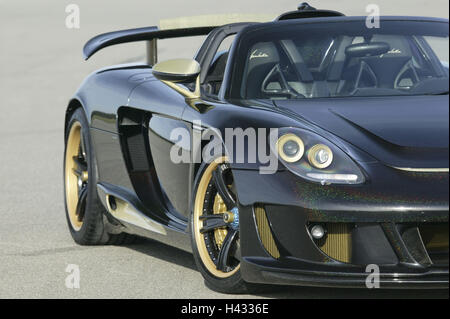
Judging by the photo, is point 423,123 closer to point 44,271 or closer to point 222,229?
point 222,229

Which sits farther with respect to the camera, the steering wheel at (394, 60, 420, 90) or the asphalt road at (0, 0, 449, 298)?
the steering wheel at (394, 60, 420, 90)

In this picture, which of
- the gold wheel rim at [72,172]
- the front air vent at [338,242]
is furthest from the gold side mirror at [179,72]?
the gold wheel rim at [72,172]

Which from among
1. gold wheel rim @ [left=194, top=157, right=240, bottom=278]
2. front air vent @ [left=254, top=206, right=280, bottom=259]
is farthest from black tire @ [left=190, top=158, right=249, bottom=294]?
front air vent @ [left=254, top=206, right=280, bottom=259]

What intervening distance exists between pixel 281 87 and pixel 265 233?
135cm

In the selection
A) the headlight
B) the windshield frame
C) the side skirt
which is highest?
the windshield frame

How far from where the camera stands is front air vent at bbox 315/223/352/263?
503 cm

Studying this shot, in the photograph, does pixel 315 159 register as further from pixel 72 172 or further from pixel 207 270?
pixel 72 172

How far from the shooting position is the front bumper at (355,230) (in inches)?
192

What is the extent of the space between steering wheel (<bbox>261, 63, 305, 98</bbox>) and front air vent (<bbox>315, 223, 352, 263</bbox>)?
129 cm

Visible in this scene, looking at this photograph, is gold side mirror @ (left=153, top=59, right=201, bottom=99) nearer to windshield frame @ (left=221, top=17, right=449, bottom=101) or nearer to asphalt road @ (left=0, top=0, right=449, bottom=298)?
windshield frame @ (left=221, top=17, right=449, bottom=101)

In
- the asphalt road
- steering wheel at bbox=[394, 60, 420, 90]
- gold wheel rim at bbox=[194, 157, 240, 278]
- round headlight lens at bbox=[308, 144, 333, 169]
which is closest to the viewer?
round headlight lens at bbox=[308, 144, 333, 169]

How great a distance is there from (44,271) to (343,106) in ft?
6.59

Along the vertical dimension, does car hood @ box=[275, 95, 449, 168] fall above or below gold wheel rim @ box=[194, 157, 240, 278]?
above
